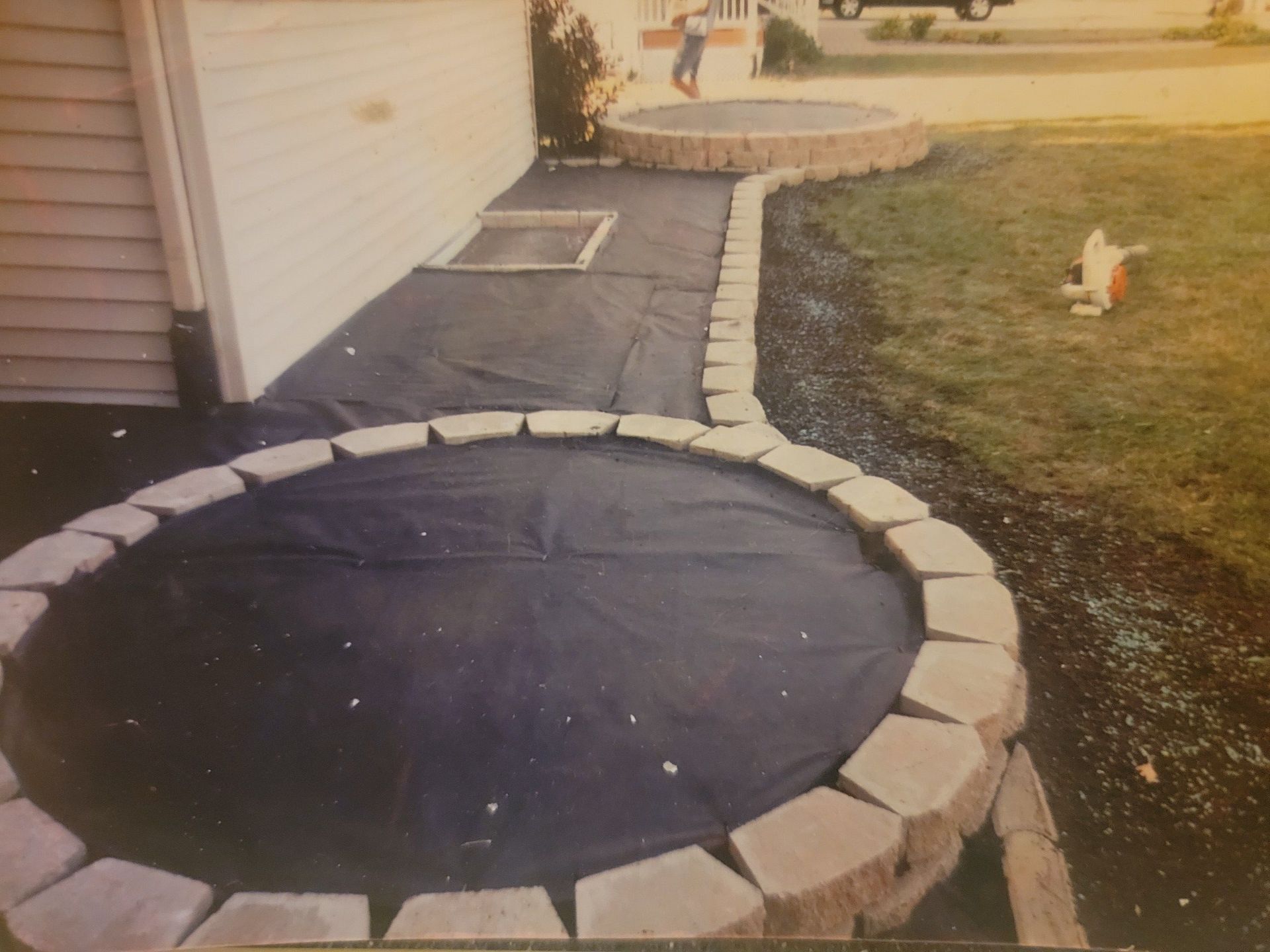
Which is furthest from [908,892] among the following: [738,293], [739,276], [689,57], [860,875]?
[689,57]

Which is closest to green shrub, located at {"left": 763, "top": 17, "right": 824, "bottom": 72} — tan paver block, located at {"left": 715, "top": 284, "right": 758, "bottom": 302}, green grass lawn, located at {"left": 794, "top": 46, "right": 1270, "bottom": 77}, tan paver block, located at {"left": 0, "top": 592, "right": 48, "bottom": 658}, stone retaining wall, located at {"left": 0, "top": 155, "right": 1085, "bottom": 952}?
green grass lawn, located at {"left": 794, "top": 46, "right": 1270, "bottom": 77}

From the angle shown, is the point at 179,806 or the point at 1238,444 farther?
the point at 1238,444

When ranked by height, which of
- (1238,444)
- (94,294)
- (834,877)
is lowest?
(834,877)

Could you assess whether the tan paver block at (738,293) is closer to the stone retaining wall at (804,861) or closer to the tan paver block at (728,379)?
the tan paver block at (728,379)

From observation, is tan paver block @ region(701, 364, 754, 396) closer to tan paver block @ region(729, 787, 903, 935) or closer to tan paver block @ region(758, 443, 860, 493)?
tan paver block @ region(758, 443, 860, 493)

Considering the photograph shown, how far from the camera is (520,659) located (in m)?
1.95

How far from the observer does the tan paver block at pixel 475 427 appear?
3.02 meters

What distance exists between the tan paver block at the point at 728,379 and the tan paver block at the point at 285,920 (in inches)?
93.4

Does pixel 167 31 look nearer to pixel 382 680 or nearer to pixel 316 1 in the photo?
pixel 316 1

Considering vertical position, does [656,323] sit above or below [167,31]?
below

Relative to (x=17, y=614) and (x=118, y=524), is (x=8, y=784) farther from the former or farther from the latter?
(x=118, y=524)

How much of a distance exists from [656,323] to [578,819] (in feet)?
9.77

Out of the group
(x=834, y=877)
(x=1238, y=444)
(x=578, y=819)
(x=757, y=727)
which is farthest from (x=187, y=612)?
(x=1238, y=444)

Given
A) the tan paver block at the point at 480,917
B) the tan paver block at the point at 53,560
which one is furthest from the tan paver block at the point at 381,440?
the tan paver block at the point at 480,917
